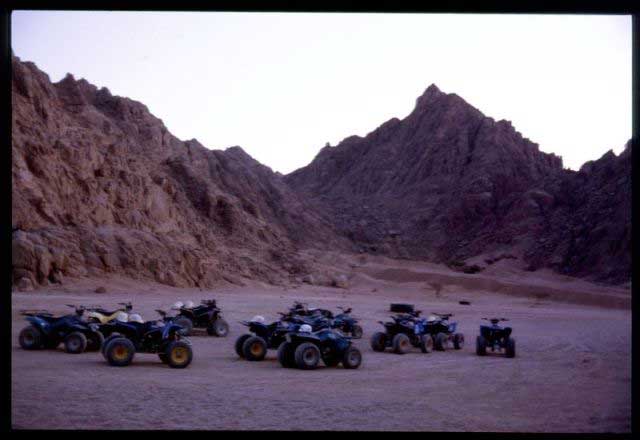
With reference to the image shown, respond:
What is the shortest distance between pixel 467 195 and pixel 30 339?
70605mm

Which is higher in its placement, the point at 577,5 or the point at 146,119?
the point at 146,119

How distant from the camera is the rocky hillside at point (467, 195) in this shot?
6256 centimetres

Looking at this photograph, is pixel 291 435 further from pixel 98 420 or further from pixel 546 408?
pixel 546 408

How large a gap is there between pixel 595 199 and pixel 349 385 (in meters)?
59.8

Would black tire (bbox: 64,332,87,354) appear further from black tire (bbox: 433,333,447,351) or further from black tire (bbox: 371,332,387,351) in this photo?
black tire (bbox: 433,333,447,351)

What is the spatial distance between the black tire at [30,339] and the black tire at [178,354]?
11.2 ft

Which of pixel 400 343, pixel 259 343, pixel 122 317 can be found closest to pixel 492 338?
pixel 400 343

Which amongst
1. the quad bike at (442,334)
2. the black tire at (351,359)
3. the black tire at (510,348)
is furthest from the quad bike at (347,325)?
the black tire at (351,359)

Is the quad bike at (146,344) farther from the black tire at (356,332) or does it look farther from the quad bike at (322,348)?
the black tire at (356,332)

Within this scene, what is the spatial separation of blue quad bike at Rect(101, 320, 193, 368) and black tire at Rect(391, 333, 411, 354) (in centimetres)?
552

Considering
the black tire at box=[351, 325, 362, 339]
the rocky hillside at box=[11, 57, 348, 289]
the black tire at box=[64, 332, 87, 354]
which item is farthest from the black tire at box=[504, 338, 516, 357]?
the rocky hillside at box=[11, 57, 348, 289]

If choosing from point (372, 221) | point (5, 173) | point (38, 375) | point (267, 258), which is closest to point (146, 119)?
point (267, 258)

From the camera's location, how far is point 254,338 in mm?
14773

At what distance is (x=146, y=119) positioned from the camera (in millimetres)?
60531
